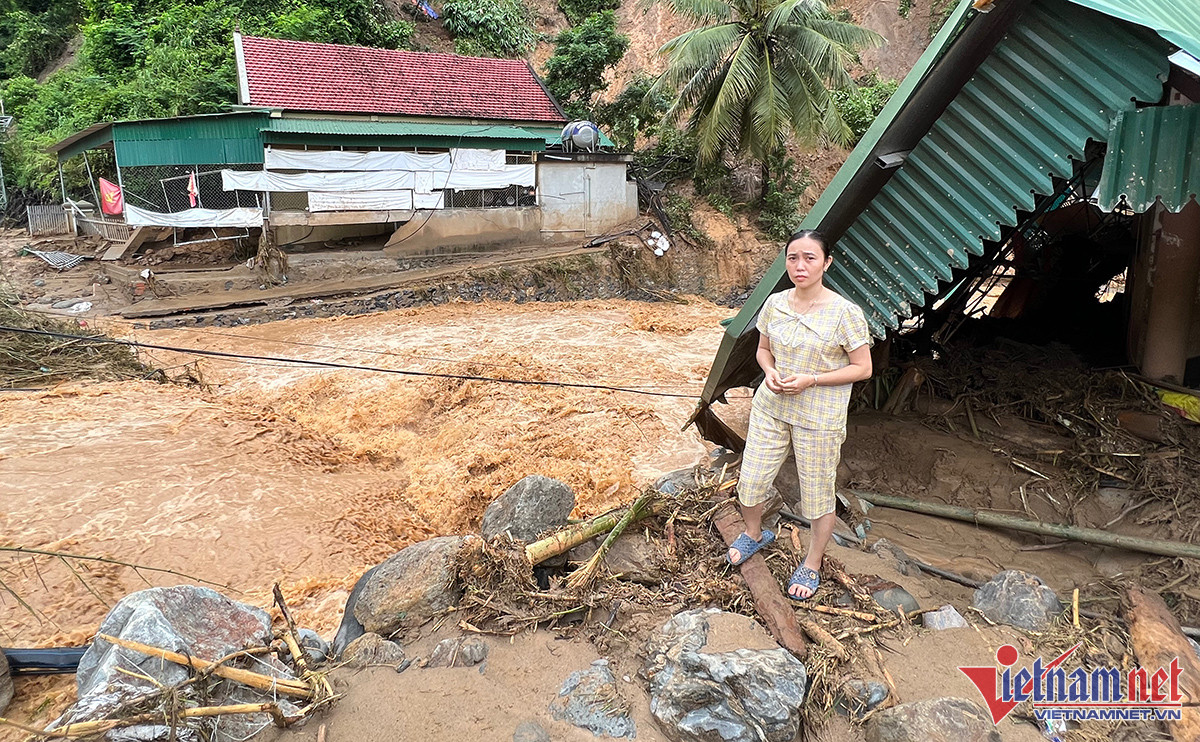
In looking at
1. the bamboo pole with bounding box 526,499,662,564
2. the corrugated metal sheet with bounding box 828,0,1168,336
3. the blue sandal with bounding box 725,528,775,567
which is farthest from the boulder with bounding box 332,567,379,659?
the corrugated metal sheet with bounding box 828,0,1168,336

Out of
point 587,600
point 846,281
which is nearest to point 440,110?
point 846,281

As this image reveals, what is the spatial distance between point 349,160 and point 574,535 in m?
14.6

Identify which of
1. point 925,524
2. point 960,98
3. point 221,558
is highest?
point 960,98

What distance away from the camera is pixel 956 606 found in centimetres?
336

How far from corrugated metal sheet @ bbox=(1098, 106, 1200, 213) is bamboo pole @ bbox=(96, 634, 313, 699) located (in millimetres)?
4144

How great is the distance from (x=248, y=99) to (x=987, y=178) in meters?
16.2

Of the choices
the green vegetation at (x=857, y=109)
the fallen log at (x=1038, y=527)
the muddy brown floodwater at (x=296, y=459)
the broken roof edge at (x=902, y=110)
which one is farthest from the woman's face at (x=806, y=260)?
the green vegetation at (x=857, y=109)

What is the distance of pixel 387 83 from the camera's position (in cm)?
1759

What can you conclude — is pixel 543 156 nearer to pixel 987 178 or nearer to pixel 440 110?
pixel 440 110

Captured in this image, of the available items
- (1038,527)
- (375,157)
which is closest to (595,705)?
(1038,527)

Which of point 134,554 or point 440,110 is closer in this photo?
point 134,554

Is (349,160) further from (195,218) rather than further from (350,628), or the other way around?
(350,628)

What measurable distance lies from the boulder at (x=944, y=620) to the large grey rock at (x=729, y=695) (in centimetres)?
76

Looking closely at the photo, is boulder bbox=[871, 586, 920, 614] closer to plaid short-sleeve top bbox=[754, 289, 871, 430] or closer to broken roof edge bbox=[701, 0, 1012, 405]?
plaid short-sleeve top bbox=[754, 289, 871, 430]
